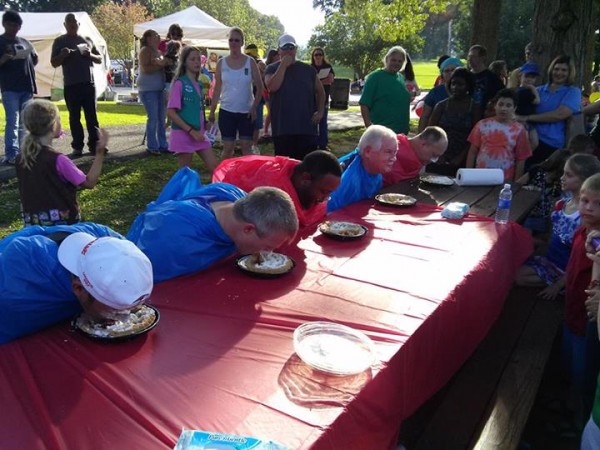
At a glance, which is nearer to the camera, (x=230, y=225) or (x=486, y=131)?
(x=230, y=225)

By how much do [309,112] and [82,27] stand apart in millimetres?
16383

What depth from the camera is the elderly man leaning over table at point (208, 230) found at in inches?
82.3

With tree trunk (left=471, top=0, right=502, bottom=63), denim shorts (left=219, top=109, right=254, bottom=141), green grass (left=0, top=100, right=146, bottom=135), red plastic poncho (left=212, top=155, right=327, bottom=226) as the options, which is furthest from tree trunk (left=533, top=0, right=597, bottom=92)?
green grass (left=0, top=100, right=146, bottom=135)

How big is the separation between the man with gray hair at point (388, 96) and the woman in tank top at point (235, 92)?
4.64 feet

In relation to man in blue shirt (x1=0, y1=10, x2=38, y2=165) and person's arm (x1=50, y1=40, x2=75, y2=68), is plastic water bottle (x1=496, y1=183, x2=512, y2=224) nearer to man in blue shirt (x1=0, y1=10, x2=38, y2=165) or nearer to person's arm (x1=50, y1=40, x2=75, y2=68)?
man in blue shirt (x1=0, y1=10, x2=38, y2=165)

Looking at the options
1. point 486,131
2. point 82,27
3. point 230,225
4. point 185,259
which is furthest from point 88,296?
point 82,27

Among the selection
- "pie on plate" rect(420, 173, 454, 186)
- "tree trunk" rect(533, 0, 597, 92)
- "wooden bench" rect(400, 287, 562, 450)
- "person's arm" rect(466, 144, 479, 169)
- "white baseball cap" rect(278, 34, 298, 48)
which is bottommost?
"wooden bench" rect(400, 287, 562, 450)

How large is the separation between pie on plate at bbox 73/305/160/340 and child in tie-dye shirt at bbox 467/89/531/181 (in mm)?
Result: 3898

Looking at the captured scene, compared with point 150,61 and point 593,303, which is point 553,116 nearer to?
point 593,303

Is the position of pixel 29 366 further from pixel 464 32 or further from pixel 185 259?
pixel 464 32

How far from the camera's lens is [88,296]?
1.62m

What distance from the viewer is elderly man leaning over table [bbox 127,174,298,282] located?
2090 mm

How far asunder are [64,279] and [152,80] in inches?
239

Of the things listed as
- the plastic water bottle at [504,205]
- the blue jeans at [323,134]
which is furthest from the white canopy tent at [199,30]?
the plastic water bottle at [504,205]
